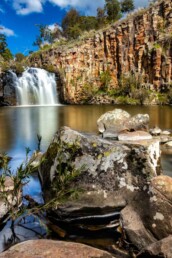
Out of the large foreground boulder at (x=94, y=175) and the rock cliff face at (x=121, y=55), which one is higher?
the rock cliff face at (x=121, y=55)

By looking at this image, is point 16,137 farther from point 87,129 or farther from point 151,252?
point 151,252

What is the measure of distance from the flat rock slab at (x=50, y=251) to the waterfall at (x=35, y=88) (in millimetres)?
40334

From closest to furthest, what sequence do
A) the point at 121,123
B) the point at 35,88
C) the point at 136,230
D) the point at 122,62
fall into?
the point at 136,230 → the point at 121,123 → the point at 35,88 → the point at 122,62

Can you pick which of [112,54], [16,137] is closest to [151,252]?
[16,137]

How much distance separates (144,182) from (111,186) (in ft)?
2.17

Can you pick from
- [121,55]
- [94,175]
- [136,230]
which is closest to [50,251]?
[136,230]

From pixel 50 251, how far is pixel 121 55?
157ft

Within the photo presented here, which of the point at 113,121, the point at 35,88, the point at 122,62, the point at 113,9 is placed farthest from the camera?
the point at 113,9

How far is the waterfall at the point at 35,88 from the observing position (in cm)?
4169

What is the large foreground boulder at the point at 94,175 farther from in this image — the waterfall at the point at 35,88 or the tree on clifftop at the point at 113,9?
the tree on clifftop at the point at 113,9

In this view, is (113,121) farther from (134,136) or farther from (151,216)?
(151,216)

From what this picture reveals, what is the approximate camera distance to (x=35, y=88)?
4184cm

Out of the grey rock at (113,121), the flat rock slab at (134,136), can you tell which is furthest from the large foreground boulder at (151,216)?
the grey rock at (113,121)

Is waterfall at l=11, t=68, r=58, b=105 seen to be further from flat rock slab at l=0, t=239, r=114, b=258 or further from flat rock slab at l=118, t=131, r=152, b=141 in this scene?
flat rock slab at l=0, t=239, r=114, b=258
